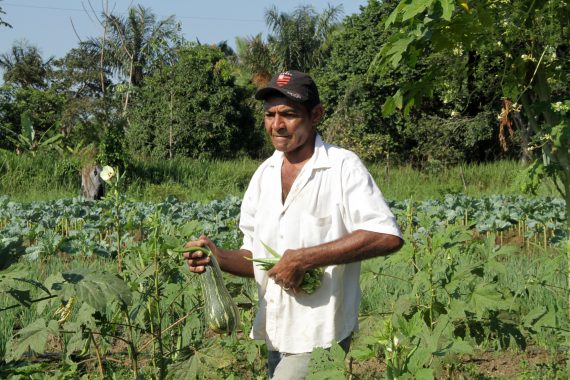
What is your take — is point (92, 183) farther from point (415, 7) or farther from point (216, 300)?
point (216, 300)

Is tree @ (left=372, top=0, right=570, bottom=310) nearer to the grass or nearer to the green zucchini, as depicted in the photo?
the green zucchini

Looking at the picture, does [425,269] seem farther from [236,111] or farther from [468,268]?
[236,111]

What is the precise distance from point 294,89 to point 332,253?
2.10ft

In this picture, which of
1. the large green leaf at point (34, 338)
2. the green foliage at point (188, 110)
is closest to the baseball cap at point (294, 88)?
the large green leaf at point (34, 338)

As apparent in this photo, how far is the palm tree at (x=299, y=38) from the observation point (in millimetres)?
34184

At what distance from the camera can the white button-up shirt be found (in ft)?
10.2

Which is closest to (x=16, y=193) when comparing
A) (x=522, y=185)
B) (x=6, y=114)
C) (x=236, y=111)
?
(x=236, y=111)

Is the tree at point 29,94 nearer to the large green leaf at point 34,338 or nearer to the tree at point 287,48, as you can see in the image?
the tree at point 287,48

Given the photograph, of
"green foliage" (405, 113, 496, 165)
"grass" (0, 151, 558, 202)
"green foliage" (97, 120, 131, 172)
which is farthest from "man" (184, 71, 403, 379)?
"green foliage" (405, 113, 496, 165)

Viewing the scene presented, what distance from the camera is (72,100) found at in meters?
35.4

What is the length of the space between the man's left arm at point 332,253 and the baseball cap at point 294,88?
0.55 metres

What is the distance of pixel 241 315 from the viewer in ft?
16.3

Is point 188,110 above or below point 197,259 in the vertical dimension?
above

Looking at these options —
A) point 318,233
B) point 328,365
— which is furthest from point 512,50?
point 328,365
